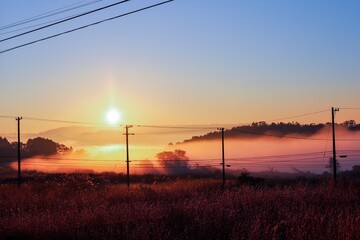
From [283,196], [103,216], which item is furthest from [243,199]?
[103,216]

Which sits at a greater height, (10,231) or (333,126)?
(333,126)

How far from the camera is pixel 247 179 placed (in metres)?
41.2

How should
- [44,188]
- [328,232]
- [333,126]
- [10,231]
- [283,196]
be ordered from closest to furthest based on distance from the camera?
[328,232]
[10,231]
[283,196]
[44,188]
[333,126]

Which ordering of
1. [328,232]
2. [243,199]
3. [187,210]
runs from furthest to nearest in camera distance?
[243,199] → [187,210] → [328,232]

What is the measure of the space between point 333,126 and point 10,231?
4115 cm


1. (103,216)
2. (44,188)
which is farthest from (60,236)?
(44,188)

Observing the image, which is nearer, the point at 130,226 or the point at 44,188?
the point at 130,226

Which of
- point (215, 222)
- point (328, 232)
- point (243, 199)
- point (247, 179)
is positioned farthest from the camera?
point (247, 179)

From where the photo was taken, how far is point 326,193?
1781 centimetres

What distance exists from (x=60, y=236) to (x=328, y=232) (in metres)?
6.08

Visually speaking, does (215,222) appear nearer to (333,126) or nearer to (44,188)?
(44,188)

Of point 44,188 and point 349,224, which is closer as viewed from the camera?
point 349,224

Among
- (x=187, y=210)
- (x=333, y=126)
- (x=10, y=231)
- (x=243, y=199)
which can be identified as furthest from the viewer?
(x=333, y=126)

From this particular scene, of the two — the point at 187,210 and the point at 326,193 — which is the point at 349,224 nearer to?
the point at 187,210
